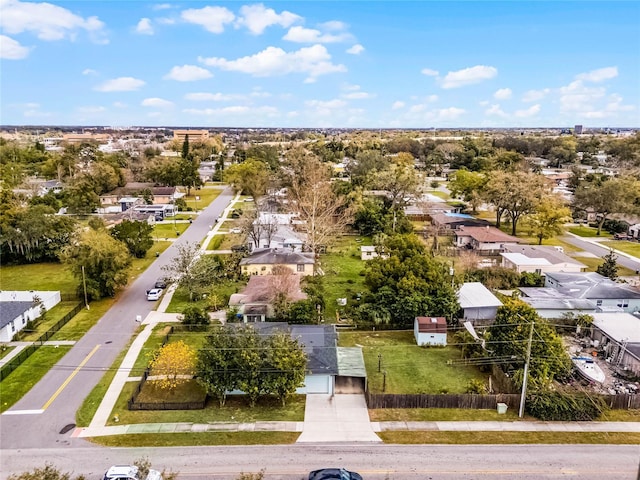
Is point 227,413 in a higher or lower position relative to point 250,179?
lower

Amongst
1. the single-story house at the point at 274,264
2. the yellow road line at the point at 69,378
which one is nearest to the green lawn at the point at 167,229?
the single-story house at the point at 274,264

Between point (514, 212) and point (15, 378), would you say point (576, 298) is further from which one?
point (15, 378)

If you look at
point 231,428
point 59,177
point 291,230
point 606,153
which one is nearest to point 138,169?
point 59,177

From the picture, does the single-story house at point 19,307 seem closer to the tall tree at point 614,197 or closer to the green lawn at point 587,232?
the green lawn at point 587,232

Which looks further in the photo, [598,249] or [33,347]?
[598,249]

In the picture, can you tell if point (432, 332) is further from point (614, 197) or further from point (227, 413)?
point (614, 197)

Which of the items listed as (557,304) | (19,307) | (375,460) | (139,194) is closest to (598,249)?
(557,304)

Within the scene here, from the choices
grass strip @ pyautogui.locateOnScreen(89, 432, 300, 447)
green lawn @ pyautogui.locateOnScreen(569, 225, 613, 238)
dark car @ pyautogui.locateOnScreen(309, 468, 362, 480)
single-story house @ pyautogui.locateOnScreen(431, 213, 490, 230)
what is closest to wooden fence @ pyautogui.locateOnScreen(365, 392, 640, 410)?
grass strip @ pyautogui.locateOnScreen(89, 432, 300, 447)
